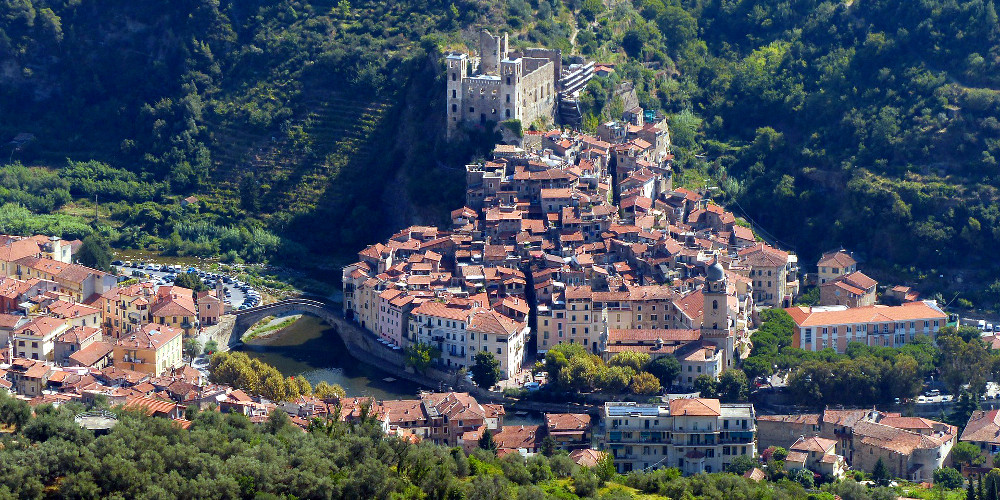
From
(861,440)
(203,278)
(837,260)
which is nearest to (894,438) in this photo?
(861,440)

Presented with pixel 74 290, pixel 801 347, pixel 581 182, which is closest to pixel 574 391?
pixel 801 347

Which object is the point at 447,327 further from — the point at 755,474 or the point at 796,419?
the point at 755,474

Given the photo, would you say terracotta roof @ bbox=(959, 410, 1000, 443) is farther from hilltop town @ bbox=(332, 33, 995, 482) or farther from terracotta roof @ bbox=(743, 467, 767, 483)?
terracotta roof @ bbox=(743, 467, 767, 483)

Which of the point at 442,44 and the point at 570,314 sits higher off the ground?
the point at 442,44

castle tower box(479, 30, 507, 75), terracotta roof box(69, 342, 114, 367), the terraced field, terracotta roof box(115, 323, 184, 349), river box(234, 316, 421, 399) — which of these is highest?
castle tower box(479, 30, 507, 75)

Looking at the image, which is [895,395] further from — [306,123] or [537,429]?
[306,123]

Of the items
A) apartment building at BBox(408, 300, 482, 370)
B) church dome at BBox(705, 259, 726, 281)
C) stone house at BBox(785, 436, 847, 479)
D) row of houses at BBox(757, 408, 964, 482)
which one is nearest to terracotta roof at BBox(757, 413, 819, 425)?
row of houses at BBox(757, 408, 964, 482)

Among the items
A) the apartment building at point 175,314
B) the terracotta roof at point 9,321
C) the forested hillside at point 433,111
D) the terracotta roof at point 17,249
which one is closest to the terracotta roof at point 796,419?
the forested hillside at point 433,111
